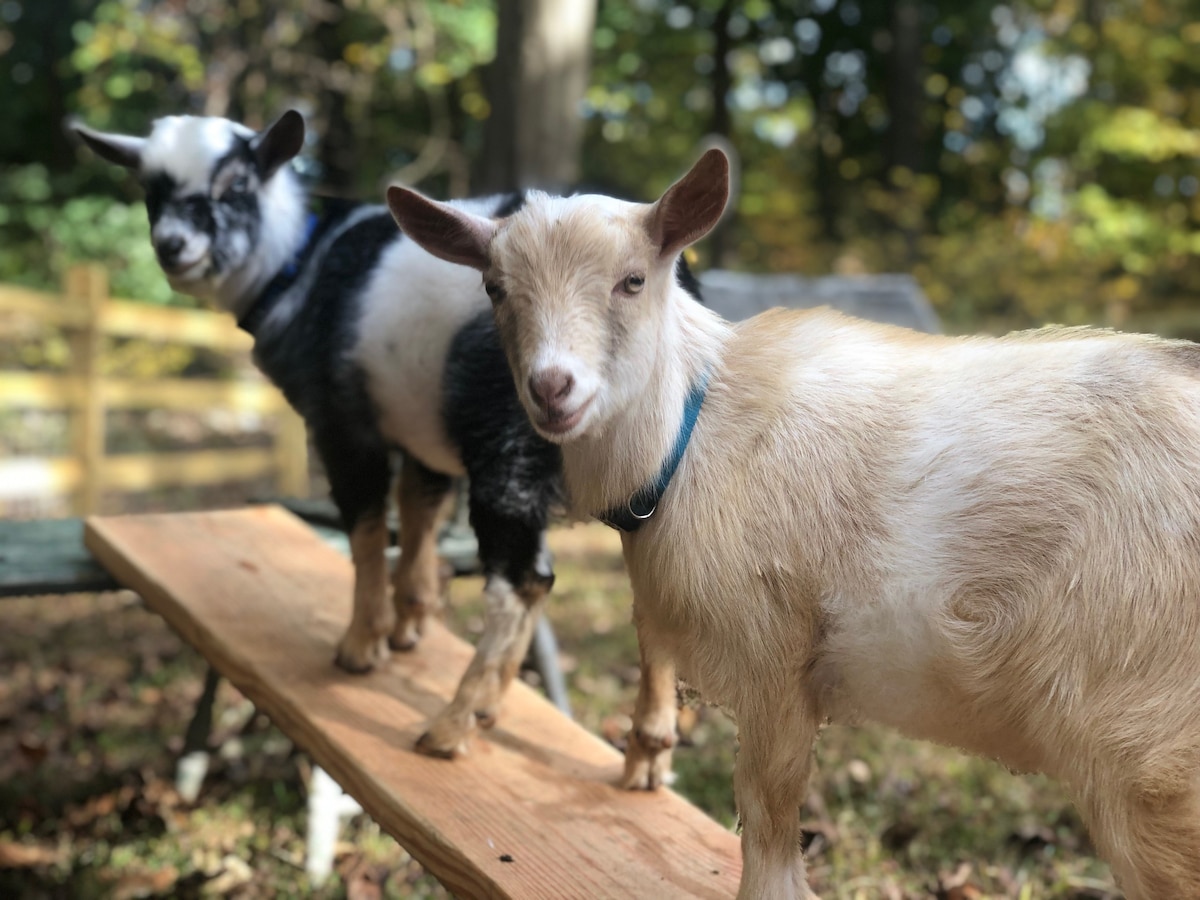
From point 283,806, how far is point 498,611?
5.76ft

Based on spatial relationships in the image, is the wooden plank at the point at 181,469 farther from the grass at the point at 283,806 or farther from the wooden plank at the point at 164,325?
the grass at the point at 283,806

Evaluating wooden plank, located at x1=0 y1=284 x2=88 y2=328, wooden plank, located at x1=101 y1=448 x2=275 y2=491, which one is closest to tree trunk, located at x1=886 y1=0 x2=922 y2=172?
wooden plank, located at x1=101 y1=448 x2=275 y2=491

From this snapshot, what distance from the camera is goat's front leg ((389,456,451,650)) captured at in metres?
3.48

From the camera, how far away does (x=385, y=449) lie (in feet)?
10.6

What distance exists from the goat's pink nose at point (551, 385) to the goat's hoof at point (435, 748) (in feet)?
4.34

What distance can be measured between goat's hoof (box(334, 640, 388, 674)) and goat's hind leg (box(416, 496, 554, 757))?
504 mm

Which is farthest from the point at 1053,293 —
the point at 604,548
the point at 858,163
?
the point at 604,548

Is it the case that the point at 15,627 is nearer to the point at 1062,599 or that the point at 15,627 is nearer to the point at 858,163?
the point at 1062,599

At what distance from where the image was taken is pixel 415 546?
137 inches

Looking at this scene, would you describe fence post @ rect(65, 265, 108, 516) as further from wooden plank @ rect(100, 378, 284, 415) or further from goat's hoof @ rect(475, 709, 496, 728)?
goat's hoof @ rect(475, 709, 496, 728)

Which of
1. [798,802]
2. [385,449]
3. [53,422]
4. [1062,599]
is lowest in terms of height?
[53,422]

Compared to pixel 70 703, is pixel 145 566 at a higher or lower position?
higher

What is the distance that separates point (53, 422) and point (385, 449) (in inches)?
380

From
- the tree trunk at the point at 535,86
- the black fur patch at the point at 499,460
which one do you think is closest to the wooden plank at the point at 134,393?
the tree trunk at the point at 535,86
